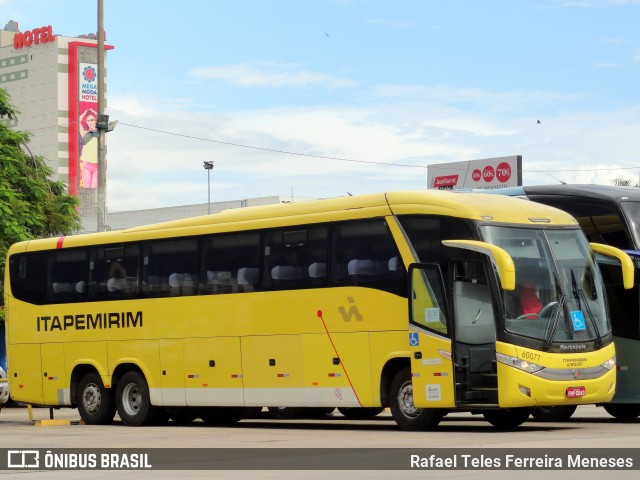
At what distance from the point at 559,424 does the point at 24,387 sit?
11183 mm

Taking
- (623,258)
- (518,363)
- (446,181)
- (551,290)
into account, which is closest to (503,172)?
(446,181)

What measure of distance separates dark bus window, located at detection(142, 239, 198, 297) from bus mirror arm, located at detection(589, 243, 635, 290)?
7.04 metres

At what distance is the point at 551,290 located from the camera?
62.0 ft

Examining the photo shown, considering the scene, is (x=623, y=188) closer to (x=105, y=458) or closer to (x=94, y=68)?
(x=105, y=458)

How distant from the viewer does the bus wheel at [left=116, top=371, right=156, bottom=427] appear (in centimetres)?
2427

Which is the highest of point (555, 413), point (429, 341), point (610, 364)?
point (429, 341)

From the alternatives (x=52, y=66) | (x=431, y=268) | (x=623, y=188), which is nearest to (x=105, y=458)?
(x=431, y=268)

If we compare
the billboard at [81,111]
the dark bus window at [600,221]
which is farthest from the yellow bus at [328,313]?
the billboard at [81,111]

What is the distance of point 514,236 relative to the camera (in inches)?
758

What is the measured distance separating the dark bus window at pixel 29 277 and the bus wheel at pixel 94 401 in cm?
195

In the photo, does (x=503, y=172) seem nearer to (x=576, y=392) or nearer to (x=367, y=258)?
(x=367, y=258)

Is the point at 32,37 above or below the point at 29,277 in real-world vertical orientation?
above

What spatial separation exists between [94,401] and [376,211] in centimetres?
828

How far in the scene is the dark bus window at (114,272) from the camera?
24.3 m
